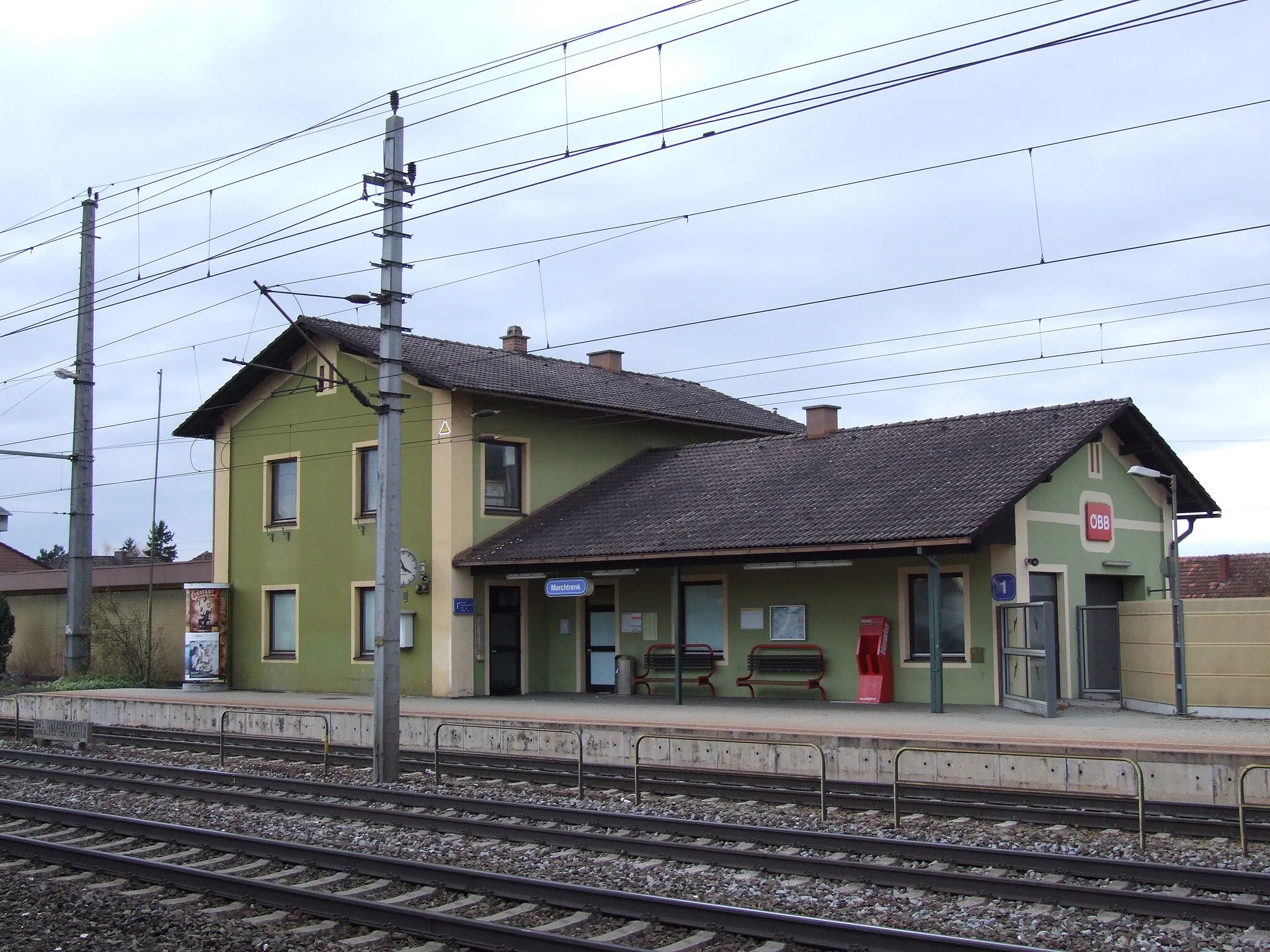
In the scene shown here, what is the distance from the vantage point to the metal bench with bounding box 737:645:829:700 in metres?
22.0

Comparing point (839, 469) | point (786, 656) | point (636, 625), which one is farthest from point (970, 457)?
point (636, 625)

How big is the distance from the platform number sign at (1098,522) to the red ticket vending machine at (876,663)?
4036 mm

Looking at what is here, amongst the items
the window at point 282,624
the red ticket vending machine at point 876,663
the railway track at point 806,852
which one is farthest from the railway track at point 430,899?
the window at point 282,624

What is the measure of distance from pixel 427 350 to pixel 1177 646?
50.8 ft

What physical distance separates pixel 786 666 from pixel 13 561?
1829 inches

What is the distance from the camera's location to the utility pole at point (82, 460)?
2755 cm

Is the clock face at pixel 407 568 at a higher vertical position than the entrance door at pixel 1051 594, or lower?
higher

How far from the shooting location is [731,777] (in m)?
15.6

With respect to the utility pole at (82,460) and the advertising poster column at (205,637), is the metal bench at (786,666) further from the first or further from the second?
the utility pole at (82,460)

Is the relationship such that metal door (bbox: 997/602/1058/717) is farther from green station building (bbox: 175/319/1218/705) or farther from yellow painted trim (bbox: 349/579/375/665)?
yellow painted trim (bbox: 349/579/375/665)

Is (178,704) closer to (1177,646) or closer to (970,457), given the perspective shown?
(970,457)

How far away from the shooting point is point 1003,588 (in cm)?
1981

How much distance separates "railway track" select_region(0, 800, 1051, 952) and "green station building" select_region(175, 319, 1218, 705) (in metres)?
7.95

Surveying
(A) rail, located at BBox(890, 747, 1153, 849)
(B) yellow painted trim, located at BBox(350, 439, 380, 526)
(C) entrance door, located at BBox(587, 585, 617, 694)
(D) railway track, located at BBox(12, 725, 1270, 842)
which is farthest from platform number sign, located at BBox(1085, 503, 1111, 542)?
(B) yellow painted trim, located at BBox(350, 439, 380, 526)
